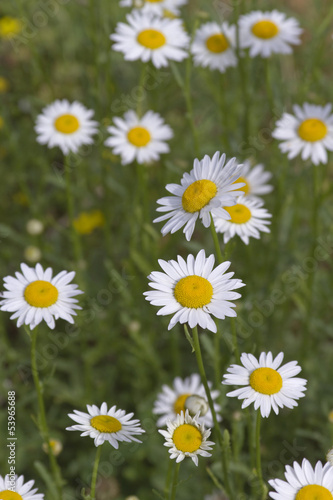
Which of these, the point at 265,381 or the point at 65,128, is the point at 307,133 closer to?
the point at 65,128

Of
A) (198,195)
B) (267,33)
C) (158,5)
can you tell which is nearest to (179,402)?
(198,195)

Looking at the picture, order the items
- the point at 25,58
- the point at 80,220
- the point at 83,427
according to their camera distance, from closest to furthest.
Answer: the point at 83,427
the point at 80,220
the point at 25,58

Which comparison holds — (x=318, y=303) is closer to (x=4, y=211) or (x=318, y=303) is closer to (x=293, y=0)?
(x=4, y=211)

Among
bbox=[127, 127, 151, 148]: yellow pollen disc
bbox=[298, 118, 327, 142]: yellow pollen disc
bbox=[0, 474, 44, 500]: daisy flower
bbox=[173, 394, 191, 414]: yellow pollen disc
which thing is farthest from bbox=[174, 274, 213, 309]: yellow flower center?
bbox=[127, 127, 151, 148]: yellow pollen disc

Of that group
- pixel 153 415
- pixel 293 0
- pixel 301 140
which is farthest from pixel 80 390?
pixel 293 0

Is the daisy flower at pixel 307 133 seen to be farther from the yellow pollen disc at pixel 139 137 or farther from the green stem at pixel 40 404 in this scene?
the green stem at pixel 40 404

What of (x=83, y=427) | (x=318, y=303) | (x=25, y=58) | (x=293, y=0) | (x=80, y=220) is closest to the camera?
(x=83, y=427)

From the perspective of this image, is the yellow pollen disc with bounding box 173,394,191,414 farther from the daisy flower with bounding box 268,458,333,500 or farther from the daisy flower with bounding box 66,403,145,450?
the daisy flower with bounding box 268,458,333,500
